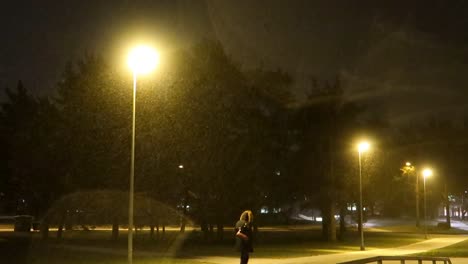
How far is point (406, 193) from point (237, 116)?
45.0m

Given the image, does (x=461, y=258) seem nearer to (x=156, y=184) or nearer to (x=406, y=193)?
(x=156, y=184)

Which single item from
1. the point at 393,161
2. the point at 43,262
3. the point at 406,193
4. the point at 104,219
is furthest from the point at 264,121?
the point at 406,193

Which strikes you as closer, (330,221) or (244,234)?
(244,234)

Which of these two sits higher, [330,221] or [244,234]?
[244,234]

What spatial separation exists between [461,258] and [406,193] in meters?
48.9

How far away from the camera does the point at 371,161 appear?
51125mm

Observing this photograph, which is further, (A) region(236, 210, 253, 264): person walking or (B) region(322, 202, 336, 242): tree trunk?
(B) region(322, 202, 336, 242): tree trunk

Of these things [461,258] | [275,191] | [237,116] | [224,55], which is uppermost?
[224,55]

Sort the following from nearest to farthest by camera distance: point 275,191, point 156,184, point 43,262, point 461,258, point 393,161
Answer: point 43,262 < point 461,258 < point 156,184 < point 275,191 < point 393,161

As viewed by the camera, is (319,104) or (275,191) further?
(319,104)

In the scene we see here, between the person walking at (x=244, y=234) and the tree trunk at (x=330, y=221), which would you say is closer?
the person walking at (x=244, y=234)

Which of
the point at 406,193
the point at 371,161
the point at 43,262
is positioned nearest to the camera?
the point at 43,262

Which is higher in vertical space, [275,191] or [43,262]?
[275,191]

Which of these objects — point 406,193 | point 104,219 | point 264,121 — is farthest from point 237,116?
point 406,193
